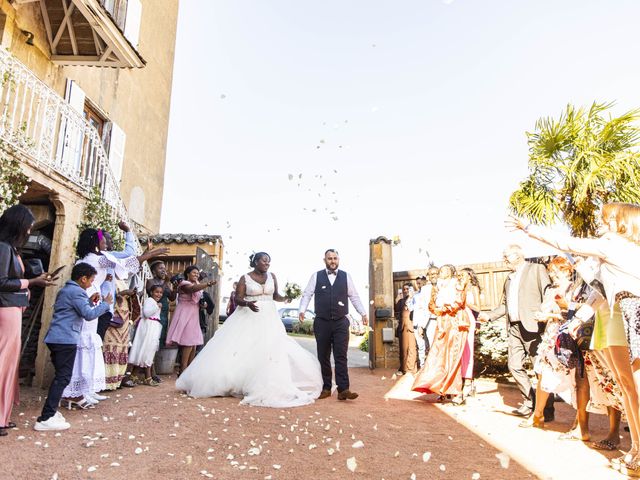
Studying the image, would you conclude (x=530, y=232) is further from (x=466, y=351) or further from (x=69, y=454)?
(x=69, y=454)

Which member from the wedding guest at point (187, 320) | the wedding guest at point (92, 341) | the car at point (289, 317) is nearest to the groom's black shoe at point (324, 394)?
the wedding guest at point (187, 320)

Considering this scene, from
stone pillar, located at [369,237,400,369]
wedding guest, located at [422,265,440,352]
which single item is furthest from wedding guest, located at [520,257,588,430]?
stone pillar, located at [369,237,400,369]

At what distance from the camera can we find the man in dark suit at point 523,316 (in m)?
5.58

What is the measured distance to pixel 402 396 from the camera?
718 centimetres

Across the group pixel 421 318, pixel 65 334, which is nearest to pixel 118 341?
pixel 65 334

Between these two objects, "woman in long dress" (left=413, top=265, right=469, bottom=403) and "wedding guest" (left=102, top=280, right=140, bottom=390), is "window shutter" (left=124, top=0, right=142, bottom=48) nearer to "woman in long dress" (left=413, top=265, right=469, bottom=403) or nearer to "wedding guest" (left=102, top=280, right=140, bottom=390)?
"wedding guest" (left=102, top=280, right=140, bottom=390)

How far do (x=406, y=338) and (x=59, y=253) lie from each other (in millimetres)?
7286

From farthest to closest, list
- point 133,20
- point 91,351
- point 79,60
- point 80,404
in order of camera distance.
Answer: point 133,20, point 79,60, point 91,351, point 80,404

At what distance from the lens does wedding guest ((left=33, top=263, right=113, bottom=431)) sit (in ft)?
14.0

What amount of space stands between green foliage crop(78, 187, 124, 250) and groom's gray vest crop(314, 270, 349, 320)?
4.02m

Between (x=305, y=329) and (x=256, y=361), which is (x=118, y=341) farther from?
(x=305, y=329)

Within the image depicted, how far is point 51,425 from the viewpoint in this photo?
4203 millimetres

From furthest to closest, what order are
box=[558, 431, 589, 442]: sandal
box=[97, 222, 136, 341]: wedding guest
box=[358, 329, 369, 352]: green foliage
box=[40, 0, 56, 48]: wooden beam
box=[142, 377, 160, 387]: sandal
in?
box=[358, 329, 369, 352]: green foliage → box=[40, 0, 56, 48]: wooden beam → box=[142, 377, 160, 387]: sandal → box=[97, 222, 136, 341]: wedding guest → box=[558, 431, 589, 442]: sandal

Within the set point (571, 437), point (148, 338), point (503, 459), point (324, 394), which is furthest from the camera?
point (148, 338)
